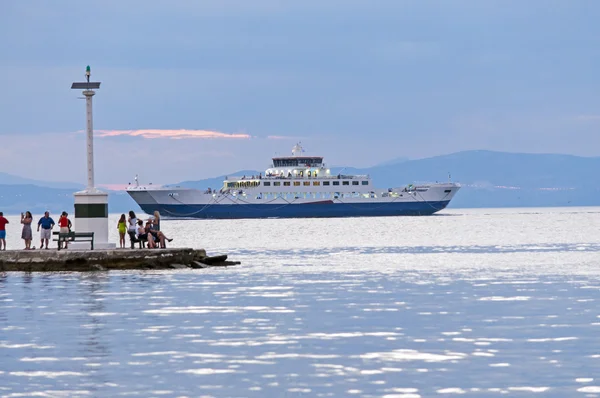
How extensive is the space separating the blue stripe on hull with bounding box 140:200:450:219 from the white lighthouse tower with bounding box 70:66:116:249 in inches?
3718

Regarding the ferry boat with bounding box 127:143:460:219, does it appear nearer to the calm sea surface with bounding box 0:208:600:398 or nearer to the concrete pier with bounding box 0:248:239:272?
the concrete pier with bounding box 0:248:239:272

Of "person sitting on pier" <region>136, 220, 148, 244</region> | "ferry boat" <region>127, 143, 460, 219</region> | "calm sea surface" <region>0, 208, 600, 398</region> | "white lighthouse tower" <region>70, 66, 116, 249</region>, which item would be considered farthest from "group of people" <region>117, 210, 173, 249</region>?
"ferry boat" <region>127, 143, 460, 219</region>

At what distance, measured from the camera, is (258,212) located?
446 feet

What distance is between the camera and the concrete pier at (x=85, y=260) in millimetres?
33969

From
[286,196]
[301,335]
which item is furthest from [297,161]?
[301,335]

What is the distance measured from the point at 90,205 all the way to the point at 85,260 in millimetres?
1827

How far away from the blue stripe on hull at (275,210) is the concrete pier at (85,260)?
312 feet

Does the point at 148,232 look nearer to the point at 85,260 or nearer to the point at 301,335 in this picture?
the point at 85,260

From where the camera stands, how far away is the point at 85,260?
33938mm

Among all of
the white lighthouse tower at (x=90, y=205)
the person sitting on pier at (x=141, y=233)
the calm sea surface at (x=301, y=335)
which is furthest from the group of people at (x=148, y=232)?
the calm sea surface at (x=301, y=335)

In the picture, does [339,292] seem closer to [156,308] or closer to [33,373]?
[156,308]

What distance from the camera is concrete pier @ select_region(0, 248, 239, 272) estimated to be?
34.0 m

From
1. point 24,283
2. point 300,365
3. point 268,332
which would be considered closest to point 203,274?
point 24,283

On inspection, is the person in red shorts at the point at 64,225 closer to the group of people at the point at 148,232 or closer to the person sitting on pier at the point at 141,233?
the group of people at the point at 148,232
